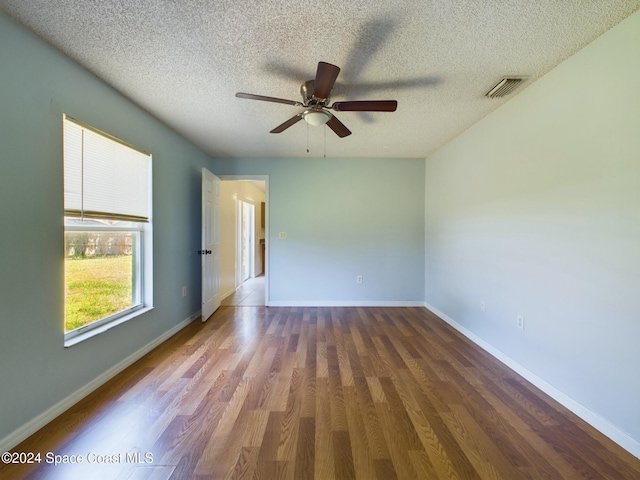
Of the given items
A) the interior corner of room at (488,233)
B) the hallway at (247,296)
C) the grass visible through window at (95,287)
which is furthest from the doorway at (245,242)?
the grass visible through window at (95,287)

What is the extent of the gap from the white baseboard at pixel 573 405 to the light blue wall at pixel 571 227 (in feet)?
0.10

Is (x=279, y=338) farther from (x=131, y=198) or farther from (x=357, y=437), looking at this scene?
(x=131, y=198)

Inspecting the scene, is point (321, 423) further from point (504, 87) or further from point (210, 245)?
point (504, 87)

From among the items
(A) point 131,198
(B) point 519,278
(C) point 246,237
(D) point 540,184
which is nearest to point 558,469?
(B) point 519,278

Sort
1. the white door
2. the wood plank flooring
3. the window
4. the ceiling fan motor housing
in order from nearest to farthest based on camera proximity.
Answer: the wood plank flooring, the window, the ceiling fan motor housing, the white door

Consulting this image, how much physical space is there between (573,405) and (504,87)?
2367 millimetres

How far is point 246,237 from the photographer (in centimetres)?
622

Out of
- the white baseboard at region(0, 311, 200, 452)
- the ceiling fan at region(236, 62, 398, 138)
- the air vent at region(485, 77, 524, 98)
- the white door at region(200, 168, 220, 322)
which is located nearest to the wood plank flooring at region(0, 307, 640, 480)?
the white baseboard at region(0, 311, 200, 452)

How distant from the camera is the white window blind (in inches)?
65.6

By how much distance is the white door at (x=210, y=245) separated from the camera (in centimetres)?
322

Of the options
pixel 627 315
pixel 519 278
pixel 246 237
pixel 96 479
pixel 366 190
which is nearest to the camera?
pixel 96 479

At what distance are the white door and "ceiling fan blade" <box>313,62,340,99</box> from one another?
7.12ft

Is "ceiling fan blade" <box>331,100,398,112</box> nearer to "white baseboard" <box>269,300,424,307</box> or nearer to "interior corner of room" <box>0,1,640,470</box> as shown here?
"interior corner of room" <box>0,1,640,470</box>

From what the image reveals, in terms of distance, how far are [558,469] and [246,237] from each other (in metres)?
6.02
